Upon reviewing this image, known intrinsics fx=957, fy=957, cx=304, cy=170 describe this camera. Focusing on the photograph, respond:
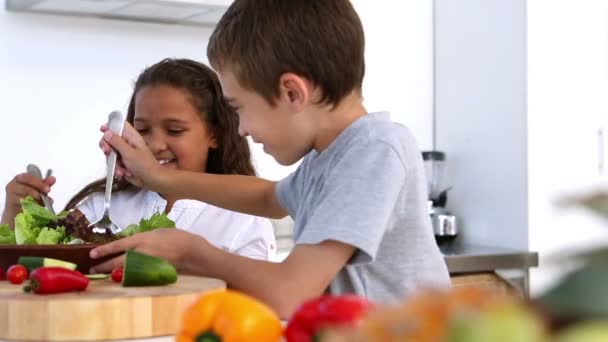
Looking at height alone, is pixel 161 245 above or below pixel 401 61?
below

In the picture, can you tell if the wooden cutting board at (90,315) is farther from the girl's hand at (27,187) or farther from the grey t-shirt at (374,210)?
the girl's hand at (27,187)

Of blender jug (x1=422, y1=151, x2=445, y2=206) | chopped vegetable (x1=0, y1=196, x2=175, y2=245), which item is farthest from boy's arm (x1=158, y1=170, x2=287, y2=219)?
blender jug (x1=422, y1=151, x2=445, y2=206)

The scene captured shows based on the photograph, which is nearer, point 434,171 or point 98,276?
point 98,276

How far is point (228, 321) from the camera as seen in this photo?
2.04 ft

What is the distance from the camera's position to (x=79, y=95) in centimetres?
285

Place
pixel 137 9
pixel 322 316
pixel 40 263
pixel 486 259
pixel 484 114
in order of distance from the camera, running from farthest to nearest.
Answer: pixel 484 114, pixel 486 259, pixel 137 9, pixel 40 263, pixel 322 316

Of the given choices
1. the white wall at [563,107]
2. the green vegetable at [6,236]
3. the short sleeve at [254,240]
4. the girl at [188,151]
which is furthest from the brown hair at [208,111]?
the white wall at [563,107]

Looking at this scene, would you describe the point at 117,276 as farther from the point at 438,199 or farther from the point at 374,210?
the point at 438,199

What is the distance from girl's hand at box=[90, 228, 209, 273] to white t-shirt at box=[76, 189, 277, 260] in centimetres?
60

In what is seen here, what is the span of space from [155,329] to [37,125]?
5.69 feet

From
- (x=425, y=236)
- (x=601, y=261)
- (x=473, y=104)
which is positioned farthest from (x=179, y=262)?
(x=473, y=104)

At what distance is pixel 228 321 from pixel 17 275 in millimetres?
824

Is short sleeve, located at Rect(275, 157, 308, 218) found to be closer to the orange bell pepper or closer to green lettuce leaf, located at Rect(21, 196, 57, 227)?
green lettuce leaf, located at Rect(21, 196, 57, 227)

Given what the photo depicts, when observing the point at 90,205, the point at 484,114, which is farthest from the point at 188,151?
the point at 484,114
